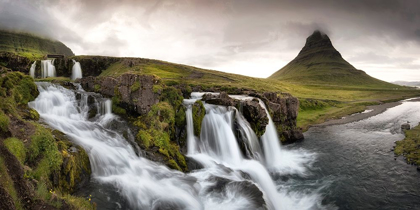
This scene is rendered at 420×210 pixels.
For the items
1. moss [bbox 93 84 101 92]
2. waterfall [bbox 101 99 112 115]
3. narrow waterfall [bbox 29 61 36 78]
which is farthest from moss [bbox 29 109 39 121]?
narrow waterfall [bbox 29 61 36 78]

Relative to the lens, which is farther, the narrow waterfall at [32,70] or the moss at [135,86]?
the narrow waterfall at [32,70]

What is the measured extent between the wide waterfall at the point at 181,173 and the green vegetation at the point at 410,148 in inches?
524

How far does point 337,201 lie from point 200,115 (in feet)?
48.8

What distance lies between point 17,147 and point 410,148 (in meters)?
39.7

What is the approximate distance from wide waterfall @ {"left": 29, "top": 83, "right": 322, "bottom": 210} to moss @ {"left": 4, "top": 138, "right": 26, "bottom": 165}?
447cm

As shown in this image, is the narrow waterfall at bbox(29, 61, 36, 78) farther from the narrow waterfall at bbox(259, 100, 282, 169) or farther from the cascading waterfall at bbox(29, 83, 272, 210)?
the narrow waterfall at bbox(259, 100, 282, 169)

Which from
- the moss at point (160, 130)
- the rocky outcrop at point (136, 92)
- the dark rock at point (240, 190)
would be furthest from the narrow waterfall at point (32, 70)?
the dark rock at point (240, 190)

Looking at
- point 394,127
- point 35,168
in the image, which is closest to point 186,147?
point 35,168

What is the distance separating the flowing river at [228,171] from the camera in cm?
1481

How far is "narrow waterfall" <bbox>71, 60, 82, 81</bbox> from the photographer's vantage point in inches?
2953

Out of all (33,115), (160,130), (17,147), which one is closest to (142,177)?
(160,130)

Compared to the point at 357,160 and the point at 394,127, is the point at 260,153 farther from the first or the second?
the point at 394,127

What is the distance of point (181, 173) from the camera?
1808cm

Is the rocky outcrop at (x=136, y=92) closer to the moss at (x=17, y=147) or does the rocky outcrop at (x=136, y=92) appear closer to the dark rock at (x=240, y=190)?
the dark rock at (x=240, y=190)
